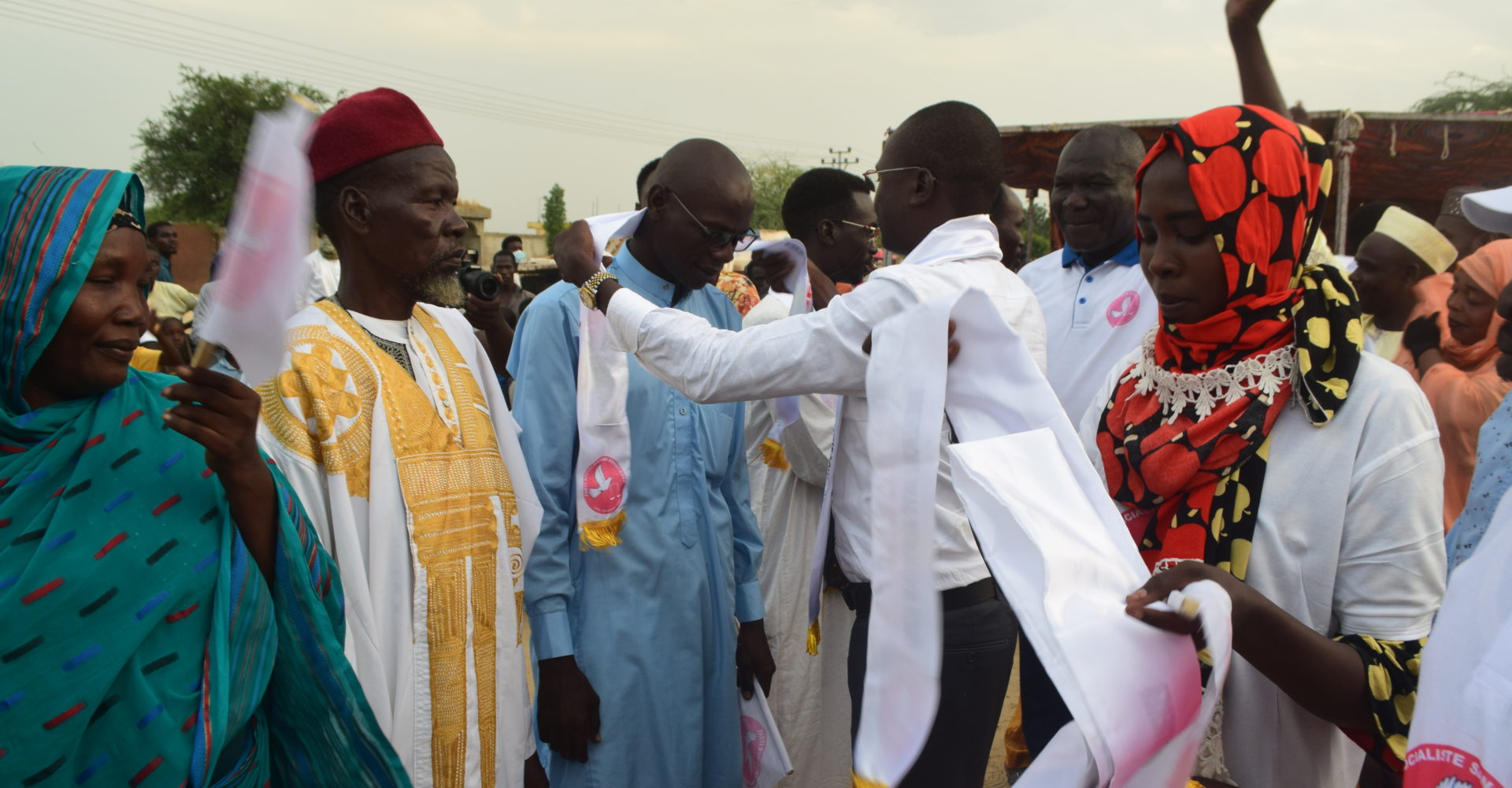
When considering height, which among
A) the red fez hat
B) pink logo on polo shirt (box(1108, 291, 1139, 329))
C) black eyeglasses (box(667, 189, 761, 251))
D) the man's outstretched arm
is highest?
the red fez hat

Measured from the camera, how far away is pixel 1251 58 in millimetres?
2631

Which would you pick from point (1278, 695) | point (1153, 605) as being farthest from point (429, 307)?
point (1278, 695)

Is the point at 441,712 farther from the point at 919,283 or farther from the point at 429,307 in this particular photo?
the point at 919,283

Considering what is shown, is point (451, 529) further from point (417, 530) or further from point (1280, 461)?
point (1280, 461)

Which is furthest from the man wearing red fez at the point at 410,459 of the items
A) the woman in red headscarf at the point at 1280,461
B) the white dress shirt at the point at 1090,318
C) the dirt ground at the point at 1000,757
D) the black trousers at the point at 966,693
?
the dirt ground at the point at 1000,757

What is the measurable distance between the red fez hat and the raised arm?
7.43ft

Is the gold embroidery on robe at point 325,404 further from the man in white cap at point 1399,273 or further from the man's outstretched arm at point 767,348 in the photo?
the man in white cap at point 1399,273

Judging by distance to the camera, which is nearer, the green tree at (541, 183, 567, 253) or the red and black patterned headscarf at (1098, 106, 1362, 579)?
the red and black patterned headscarf at (1098, 106, 1362, 579)

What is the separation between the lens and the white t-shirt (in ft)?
5.43

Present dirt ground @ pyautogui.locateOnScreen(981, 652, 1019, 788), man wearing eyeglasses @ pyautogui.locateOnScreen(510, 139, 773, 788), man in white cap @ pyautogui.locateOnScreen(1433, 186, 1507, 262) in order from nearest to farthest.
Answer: man wearing eyeglasses @ pyautogui.locateOnScreen(510, 139, 773, 788)
dirt ground @ pyautogui.locateOnScreen(981, 652, 1019, 788)
man in white cap @ pyautogui.locateOnScreen(1433, 186, 1507, 262)

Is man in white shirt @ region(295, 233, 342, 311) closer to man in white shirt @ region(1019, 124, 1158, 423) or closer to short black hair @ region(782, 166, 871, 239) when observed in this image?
short black hair @ region(782, 166, 871, 239)

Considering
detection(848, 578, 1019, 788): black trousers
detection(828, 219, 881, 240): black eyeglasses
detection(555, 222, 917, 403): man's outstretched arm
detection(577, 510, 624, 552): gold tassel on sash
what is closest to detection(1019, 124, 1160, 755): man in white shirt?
detection(828, 219, 881, 240): black eyeglasses

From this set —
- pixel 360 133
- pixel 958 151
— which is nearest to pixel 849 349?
pixel 958 151

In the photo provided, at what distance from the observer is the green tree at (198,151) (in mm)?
21344
